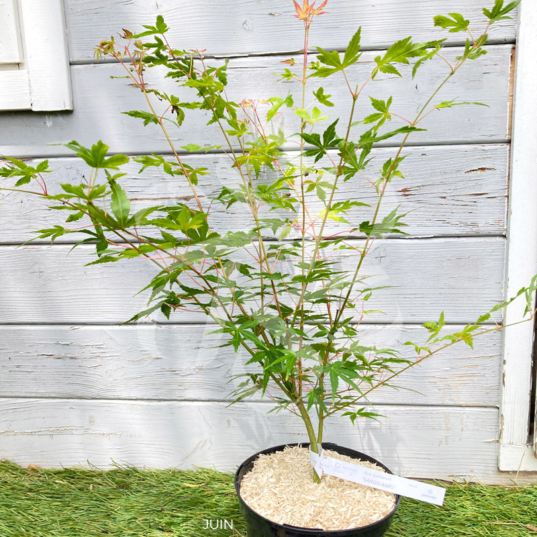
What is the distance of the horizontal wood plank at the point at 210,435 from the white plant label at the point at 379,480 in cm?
35

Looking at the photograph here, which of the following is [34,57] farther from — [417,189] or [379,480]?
[379,480]

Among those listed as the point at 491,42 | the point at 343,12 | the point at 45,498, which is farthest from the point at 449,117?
the point at 45,498

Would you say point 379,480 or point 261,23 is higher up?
point 261,23

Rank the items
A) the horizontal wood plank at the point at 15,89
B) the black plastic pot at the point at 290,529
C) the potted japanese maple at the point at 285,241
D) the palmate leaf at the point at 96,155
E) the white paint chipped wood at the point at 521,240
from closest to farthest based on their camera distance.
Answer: the palmate leaf at the point at 96,155 → the potted japanese maple at the point at 285,241 → the black plastic pot at the point at 290,529 → the white paint chipped wood at the point at 521,240 → the horizontal wood plank at the point at 15,89

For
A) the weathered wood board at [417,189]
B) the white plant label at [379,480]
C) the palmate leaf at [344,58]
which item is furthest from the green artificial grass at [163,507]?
the palmate leaf at [344,58]

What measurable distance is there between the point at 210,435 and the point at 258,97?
91cm

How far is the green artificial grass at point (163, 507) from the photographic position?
1.03 metres

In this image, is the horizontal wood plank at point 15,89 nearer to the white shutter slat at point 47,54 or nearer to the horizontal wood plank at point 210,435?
the white shutter slat at point 47,54

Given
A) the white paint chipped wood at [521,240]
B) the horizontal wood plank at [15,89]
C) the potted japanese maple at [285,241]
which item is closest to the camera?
the potted japanese maple at [285,241]

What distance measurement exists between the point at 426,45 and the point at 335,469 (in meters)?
0.74

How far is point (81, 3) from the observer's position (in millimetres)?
1102

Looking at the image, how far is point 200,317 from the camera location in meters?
→ 1.20

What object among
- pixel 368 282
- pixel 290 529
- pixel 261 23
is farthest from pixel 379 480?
pixel 261 23

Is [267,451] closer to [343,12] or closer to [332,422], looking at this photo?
[332,422]
